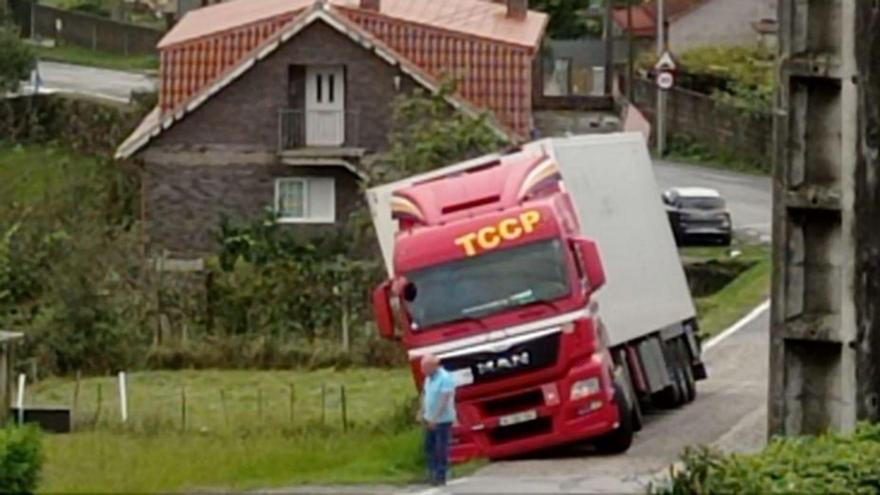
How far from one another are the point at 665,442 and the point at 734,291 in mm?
20384

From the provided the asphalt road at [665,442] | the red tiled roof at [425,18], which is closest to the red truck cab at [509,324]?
the asphalt road at [665,442]

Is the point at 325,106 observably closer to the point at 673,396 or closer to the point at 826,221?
the point at 673,396

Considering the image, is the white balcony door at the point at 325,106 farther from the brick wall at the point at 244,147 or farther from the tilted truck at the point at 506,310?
the tilted truck at the point at 506,310

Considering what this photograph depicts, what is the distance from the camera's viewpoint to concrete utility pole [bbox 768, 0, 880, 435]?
2350 centimetres

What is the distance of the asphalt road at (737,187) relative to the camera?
61.2 meters

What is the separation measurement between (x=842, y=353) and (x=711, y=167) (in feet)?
165

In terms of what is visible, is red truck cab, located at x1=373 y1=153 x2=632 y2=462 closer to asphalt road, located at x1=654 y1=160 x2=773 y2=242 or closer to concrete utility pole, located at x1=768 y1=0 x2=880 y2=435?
concrete utility pole, located at x1=768 y1=0 x2=880 y2=435

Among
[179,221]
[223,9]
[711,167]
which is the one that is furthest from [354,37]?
[711,167]

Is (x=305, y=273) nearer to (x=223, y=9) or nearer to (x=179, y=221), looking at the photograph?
(x=179, y=221)

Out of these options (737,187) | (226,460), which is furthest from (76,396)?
(737,187)

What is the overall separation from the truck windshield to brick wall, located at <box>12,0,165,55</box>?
210ft

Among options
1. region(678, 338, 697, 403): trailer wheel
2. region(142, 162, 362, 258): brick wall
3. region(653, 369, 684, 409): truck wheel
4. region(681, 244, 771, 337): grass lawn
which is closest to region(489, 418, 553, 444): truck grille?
region(653, 369, 684, 409): truck wheel

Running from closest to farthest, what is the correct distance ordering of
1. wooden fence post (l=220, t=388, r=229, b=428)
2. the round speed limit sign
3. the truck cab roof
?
the truck cab roof → wooden fence post (l=220, t=388, r=229, b=428) → the round speed limit sign

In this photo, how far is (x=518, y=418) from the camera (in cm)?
2806
